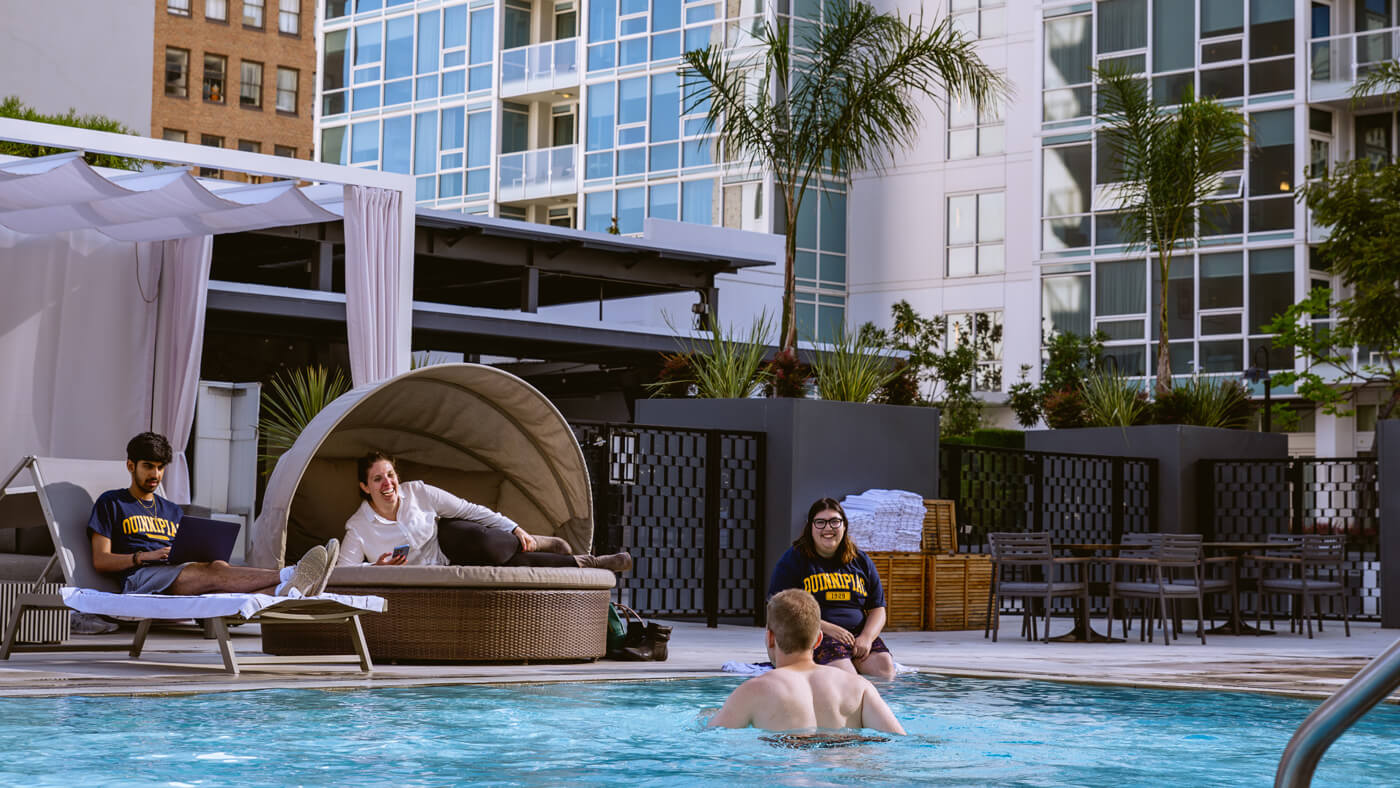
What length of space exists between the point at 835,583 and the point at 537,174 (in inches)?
1429

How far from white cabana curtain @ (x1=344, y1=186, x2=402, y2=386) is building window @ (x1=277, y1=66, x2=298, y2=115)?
174ft

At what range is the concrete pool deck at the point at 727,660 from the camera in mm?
8016

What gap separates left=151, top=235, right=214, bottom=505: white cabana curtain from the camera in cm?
1362

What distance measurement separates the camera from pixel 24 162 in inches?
476

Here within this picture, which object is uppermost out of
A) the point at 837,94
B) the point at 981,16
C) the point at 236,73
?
the point at 236,73

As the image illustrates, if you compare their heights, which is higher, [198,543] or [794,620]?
[198,543]

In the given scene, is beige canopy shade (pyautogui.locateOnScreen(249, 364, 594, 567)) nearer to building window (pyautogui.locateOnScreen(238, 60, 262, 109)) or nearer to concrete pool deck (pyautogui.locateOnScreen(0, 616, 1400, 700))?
concrete pool deck (pyautogui.locateOnScreen(0, 616, 1400, 700))

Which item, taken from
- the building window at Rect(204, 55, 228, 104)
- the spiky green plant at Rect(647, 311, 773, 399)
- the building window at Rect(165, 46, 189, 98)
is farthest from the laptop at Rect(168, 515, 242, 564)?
the building window at Rect(204, 55, 228, 104)

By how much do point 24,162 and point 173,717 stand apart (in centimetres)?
647

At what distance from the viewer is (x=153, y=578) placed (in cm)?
875

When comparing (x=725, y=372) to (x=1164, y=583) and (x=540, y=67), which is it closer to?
(x=1164, y=583)

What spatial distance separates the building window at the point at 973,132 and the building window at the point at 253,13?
31.7 m

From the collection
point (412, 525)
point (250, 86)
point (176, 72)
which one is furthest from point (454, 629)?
point (250, 86)

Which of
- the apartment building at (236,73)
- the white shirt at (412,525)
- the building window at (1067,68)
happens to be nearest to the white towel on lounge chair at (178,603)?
the white shirt at (412,525)
